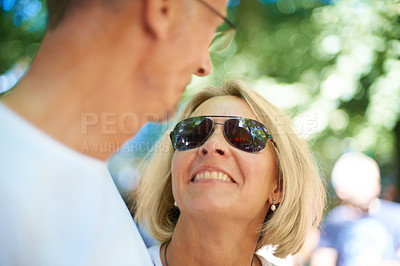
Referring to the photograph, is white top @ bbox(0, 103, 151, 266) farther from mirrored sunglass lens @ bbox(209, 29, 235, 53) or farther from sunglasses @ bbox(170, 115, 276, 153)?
sunglasses @ bbox(170, 115, 276, 153)

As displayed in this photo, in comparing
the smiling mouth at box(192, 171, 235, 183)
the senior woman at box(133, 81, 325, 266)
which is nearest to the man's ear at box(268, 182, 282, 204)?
the senior woman at box(133, 81, 325, 266)

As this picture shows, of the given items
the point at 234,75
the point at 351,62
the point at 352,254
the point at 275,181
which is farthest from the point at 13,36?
the point at 351,62

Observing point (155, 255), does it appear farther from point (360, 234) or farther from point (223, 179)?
point (360, 234)

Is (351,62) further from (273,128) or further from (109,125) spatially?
(109,125)

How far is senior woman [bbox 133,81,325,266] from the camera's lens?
118cm

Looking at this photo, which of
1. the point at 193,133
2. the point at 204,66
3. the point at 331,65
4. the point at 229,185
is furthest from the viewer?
the point at 331,65

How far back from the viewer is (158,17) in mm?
615

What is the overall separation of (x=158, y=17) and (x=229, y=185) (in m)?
0.66

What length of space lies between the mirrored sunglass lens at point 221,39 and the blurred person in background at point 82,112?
78mm

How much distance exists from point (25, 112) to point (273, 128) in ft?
3.07

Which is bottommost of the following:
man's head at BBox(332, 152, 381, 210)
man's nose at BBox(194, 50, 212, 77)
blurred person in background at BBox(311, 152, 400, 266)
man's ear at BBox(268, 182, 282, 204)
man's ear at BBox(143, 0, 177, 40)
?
blurred person in background at BBox(311, 152, 400, 266)

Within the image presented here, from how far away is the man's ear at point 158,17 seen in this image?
60 centimetres

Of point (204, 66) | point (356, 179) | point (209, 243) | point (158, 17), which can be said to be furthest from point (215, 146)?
point (356, 179)

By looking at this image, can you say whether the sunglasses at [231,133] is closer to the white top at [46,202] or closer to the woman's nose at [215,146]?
the woman's nose at [215,146]
